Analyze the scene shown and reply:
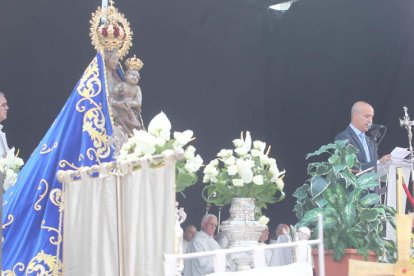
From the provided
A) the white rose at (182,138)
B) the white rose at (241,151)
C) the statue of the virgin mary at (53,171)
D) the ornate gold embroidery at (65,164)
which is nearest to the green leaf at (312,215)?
the white rose at (241,151)

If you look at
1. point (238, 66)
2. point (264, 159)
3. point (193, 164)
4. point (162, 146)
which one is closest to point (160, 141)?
point (162, 146)

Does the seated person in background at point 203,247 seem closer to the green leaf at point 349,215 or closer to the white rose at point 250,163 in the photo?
the green leaf at point 349,215

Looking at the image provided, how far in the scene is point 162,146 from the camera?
601 centimetres

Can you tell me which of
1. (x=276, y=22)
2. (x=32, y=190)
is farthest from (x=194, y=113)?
(x=32, y=190)

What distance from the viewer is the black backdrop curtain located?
10.6 metres

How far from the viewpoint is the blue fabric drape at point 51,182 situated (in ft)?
21.1

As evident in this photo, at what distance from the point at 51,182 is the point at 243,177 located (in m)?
1.27

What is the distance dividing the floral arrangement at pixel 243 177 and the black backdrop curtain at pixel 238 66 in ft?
15.0

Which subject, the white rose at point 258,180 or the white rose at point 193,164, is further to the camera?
the white rose at point 258,180

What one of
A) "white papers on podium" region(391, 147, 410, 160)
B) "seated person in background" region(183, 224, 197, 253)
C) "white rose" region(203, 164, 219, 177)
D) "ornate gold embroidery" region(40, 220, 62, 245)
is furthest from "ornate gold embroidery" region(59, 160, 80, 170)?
"seated person in background" region(183, 224, 197, 253)

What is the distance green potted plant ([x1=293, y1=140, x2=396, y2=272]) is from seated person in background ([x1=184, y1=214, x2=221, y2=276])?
242cm

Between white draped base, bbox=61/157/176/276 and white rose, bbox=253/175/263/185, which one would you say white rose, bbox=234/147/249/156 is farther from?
white draped base, bbox=61/157/176/276

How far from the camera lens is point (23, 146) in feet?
34.8

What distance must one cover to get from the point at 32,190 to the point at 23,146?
408 cm
